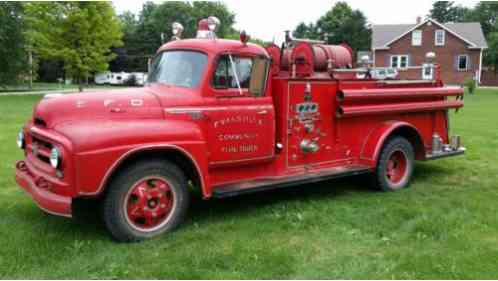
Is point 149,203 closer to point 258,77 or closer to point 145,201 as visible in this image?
point 145,201

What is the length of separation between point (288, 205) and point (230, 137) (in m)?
1.22

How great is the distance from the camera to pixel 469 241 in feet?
15.5

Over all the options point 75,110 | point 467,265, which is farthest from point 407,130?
point 75,110

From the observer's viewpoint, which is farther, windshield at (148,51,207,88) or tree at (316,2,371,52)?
tree at (316,2,371,52)

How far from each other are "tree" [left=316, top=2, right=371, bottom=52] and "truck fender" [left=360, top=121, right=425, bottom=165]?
2331 inches

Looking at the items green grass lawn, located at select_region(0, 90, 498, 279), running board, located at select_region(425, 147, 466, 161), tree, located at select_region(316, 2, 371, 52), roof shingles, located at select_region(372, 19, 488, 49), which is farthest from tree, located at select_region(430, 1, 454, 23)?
green grass lawn, located at select_region(0, 90, 498, 279)

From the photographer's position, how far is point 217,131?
529 cm

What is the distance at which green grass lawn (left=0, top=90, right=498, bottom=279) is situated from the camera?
410 cm

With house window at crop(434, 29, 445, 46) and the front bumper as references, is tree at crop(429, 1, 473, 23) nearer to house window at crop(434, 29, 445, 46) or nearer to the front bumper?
house window at crop(434, 29, 445, 46)

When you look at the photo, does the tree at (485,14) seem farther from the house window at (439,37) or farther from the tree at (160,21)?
the tree at (160,21)

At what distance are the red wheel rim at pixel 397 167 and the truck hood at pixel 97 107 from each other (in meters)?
3.67

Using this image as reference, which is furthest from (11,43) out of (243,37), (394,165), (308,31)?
(308,31)

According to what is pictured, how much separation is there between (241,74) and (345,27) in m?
63.0

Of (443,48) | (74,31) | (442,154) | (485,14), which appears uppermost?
(485,14)
